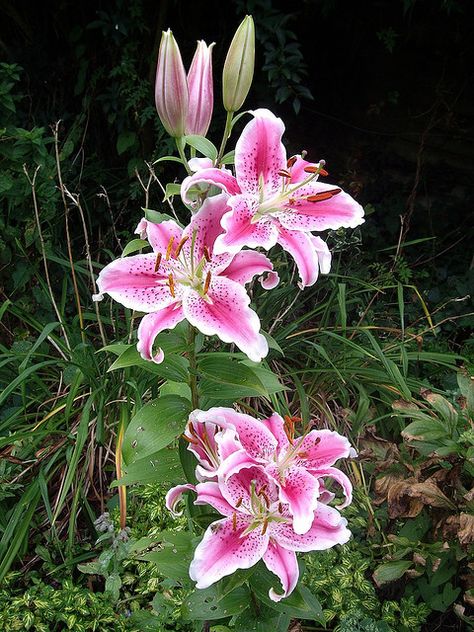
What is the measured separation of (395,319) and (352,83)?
100cm

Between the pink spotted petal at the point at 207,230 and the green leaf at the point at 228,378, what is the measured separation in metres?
0.16

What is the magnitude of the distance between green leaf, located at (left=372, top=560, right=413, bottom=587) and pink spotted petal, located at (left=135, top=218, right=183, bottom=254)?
0.89m

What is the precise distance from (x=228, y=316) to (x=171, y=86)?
11.9 inches

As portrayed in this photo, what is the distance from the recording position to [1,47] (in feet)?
8.63

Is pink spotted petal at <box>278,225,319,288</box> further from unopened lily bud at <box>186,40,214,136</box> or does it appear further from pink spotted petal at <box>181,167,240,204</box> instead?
unopened lily bud at <box>186,40,214,136</box>

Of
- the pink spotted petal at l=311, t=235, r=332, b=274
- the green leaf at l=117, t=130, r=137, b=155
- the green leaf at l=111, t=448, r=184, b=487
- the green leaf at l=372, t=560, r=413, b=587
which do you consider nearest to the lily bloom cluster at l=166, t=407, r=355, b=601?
the green leaf at l=111, t=448, r=184, b=487

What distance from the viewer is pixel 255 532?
0.89 m

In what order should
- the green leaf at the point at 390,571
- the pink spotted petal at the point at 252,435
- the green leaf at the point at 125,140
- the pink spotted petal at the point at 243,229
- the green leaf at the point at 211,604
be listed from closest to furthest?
the pink spotted petal at the point at 243,229 < the pink spotted petal at the point at 252,435 < the green leaf at the point at 211,604 < the green leaf at the point at 390,571 < the green leaf at the point at 125,140

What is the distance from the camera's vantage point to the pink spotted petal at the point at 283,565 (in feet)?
2.84

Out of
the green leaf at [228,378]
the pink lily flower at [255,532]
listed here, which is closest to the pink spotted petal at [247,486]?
the pink lily flower at [255,532]

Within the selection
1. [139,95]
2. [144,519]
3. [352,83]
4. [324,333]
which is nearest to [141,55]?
[139,95]

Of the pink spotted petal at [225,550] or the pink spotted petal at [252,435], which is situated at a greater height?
the pink spotted petal at [252,435]

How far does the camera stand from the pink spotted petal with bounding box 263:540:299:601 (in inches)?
34.0

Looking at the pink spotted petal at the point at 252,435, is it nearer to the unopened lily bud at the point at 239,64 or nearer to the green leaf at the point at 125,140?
the unopened lily bud at the point at 239,64
